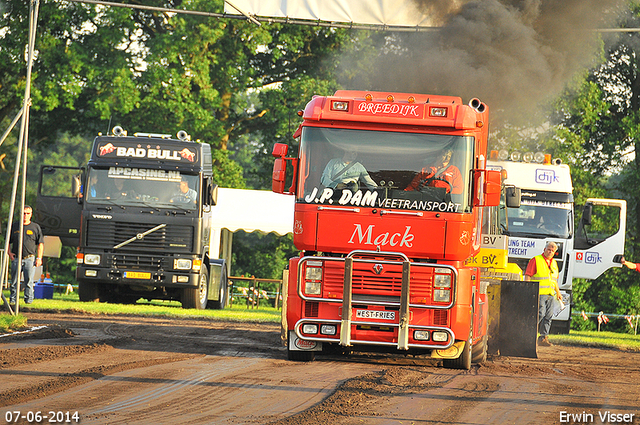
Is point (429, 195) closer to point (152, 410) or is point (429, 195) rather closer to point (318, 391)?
point (318, 391)

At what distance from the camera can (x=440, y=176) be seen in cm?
1026

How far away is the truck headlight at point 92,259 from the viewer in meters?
19.0

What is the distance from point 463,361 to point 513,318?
280cm

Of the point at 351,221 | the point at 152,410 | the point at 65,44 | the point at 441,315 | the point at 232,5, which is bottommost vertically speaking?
the point at 152,410

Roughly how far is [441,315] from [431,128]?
2.19 metres

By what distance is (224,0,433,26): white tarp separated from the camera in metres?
17.2

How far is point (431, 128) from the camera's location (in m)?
10.3

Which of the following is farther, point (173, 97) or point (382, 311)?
point (173, 97)

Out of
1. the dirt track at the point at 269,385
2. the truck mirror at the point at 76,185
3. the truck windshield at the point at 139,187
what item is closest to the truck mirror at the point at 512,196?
the dirt track at the point at 269,385

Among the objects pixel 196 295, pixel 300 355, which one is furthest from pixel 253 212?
pixel 300 355

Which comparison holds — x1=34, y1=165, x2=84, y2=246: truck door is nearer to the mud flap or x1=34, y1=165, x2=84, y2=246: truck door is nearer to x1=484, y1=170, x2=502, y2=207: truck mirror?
the mud flap

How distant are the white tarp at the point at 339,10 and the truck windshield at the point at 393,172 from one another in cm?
735

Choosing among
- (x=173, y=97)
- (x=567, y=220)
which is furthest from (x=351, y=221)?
(x=173, y=97)

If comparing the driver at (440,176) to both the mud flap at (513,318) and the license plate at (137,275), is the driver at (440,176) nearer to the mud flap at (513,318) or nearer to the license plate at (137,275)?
the mud flap at (513,318)
